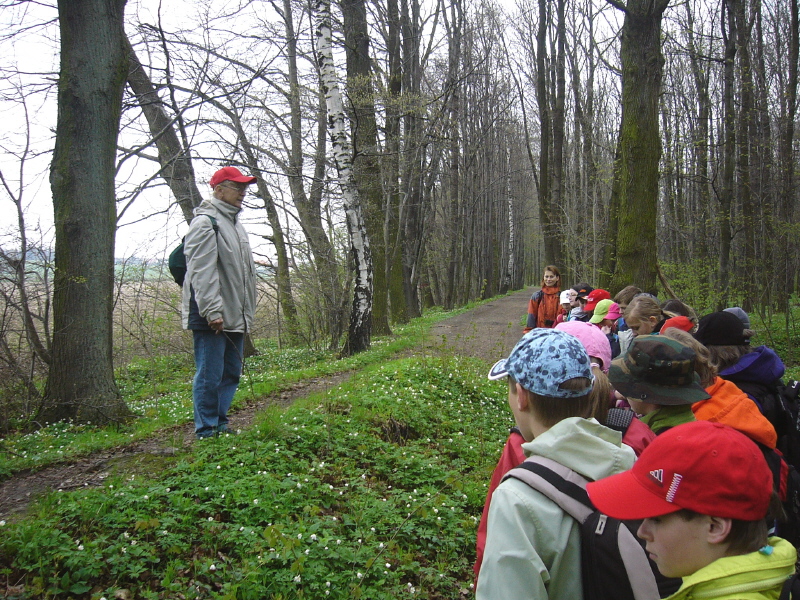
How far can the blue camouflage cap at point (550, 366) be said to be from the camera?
217cm

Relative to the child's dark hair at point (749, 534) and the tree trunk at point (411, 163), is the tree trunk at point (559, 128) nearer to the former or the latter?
the tree trunk at point (411, 163)

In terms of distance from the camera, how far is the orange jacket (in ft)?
9.93

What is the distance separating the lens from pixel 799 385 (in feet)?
11.9

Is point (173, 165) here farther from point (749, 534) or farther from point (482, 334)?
point (749, 534)

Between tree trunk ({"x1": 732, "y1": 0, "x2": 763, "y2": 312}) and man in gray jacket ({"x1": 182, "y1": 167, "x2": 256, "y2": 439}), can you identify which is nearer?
man in gray jacket ({"x1": 182, "y1": 167, "x2": 256, "y2": 439})

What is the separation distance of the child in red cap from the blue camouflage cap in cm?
59

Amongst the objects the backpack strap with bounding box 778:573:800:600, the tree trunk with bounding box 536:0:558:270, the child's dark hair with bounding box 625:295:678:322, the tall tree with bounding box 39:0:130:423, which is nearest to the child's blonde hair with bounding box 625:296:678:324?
the child's dark hair with bounding box 625:295:678:322

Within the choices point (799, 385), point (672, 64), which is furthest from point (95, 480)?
point (672, 64)

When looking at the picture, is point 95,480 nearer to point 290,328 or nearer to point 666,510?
point 666,510

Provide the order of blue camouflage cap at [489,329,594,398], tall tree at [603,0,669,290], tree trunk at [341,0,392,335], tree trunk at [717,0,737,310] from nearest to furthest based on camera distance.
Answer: blue camouflage cap at [489,329,594,398] < tall tree at [603,0,669,290] < tree trunk at [341,0,392,335] < tree trunk at [717,0,737,310]

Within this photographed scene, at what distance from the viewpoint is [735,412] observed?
3117mm

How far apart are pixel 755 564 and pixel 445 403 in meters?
6.23

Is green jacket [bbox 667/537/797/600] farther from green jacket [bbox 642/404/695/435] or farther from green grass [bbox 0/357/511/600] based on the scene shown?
green grass [bbox 0/357/511/600]

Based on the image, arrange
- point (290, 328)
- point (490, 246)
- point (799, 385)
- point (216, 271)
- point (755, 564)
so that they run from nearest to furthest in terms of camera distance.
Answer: point (755, 564) → point (799, 385) → point (216, 271) → point (290, 328) → point (490, 246)
